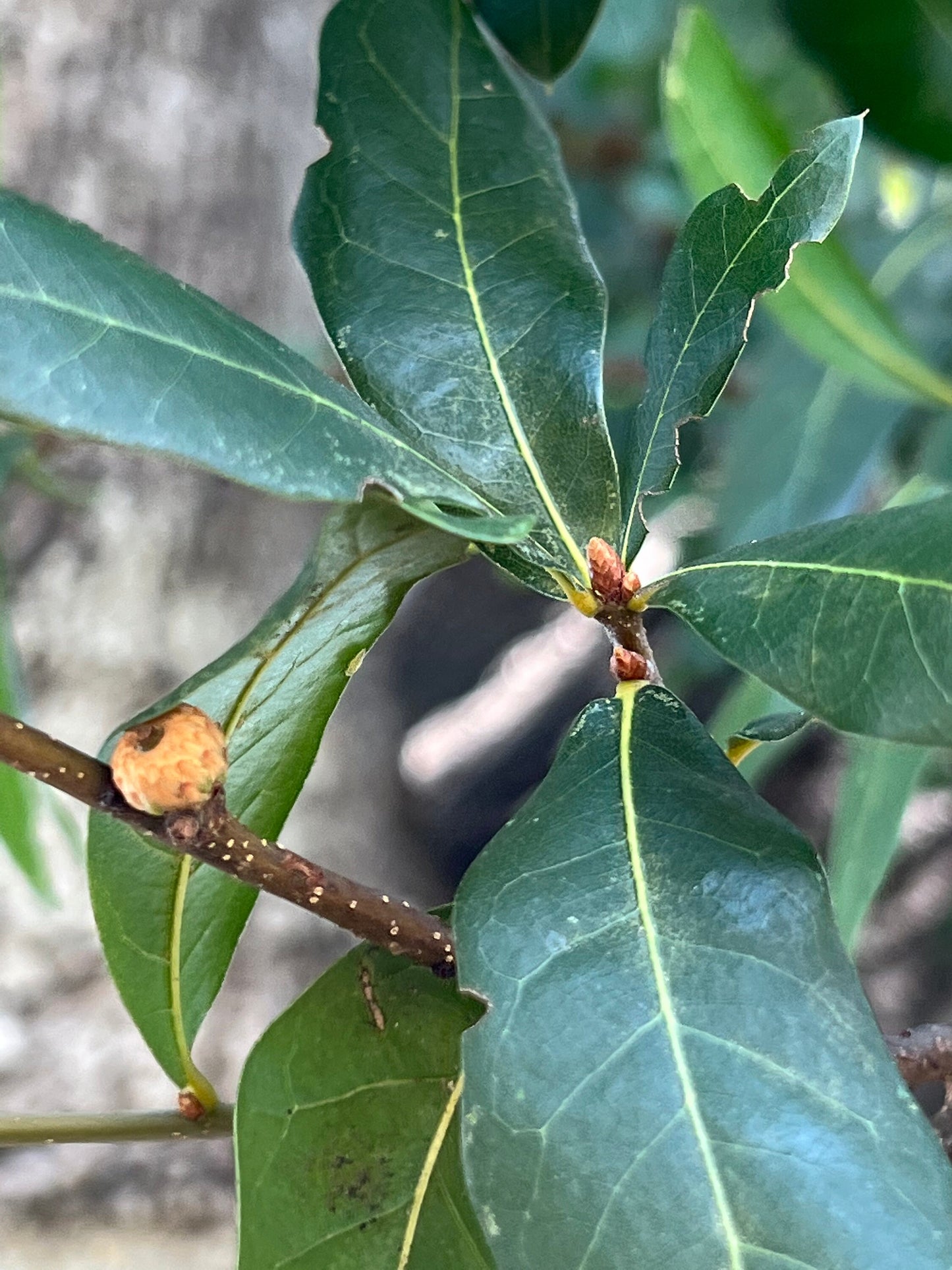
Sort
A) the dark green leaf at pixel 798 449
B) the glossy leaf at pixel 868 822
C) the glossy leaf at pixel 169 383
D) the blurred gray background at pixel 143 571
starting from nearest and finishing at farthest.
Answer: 1. the glossy leaf at pixel 169 383
2. the glossy leaf at pixel 868 822
3. the dark green leaf at pixel 798 449
4. the blurred gray background at pixel 143 571

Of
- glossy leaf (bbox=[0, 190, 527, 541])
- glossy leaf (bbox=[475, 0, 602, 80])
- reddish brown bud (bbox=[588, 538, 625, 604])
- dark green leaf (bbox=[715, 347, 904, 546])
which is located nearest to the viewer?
glossy leaf (bbox=[0, 190, 527, 541])

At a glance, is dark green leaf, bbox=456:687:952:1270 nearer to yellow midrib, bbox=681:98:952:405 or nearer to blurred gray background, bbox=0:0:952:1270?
yellow midrib, bbox=681:98:952:405

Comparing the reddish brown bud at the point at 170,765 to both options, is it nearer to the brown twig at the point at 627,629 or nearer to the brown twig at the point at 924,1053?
the brown twig at the point at 627,629

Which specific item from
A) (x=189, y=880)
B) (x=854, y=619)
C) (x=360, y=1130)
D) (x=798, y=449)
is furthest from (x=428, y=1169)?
(x=798, y=449)

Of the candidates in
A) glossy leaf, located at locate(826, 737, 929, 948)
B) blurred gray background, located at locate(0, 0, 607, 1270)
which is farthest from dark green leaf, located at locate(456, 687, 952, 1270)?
blurred gray background, located at locate(0, 0, 607, 1270)

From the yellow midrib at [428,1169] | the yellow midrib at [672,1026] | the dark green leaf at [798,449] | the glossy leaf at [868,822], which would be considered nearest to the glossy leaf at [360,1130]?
the yellow midrib at [428,1169]

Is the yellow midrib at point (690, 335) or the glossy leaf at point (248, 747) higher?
the yellow midrib at point (690, 335)
